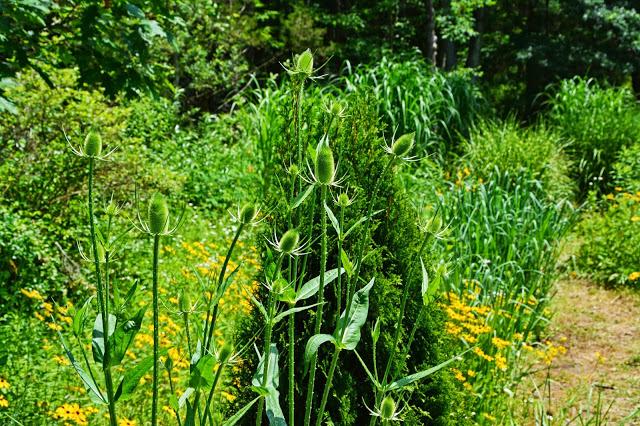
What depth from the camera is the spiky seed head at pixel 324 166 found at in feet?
3.48

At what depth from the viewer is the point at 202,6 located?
9.50m

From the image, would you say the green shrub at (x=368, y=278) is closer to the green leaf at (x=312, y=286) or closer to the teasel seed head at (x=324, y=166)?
the green leaf at (x=312, y=286)

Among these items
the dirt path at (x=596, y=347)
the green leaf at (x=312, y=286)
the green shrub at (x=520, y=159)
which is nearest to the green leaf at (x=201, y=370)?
the green leaf at (x=312, y=286)

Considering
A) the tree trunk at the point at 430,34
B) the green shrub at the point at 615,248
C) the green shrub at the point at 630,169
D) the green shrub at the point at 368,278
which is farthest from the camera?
the tree trunk at the point at 430,34

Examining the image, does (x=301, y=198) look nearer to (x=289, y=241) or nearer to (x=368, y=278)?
(x=289, y=241)

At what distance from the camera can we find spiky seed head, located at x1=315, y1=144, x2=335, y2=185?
106cm

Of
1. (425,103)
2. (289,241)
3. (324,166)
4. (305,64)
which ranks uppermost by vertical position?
(305,64)

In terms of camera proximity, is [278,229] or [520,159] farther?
[520,159]

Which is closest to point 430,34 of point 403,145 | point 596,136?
point 596,136

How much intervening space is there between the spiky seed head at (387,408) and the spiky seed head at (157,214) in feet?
1.67

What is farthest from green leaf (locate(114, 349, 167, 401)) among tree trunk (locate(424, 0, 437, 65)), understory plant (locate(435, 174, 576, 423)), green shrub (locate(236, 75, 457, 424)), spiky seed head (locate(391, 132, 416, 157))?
tree trunk (locate(424, 0, 437, 65))

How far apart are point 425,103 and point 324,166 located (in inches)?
272

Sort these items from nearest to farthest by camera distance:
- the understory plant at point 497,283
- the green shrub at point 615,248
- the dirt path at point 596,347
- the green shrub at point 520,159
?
1. the understory plant at point 497,283
2. the dirt path at point 596,347
3. the green shrub at point 615,248
4. the green shrub at point 520,159

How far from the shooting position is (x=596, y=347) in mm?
4664
